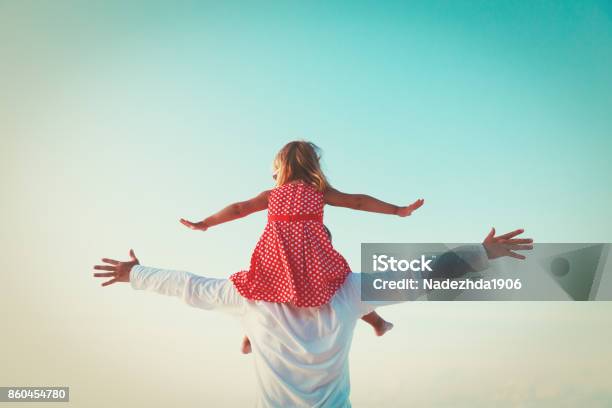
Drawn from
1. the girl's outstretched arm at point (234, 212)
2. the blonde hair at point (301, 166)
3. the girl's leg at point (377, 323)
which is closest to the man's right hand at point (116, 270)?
the girl's outstretched arm at point (234, 212)

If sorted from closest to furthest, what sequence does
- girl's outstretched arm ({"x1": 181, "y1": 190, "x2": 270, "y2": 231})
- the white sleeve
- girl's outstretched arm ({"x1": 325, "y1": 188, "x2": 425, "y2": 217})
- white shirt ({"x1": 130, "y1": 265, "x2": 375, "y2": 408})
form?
white shirt ({"x1": 130, "y1": 265, "x2": 375, "y2": 408}) < the white sleeve < girl's outstretched arm ({"x1": 325, "y1": 188, "x2": 425, "y2": 217}) < girl's outstretched arm ({"x1": 181, "y1": 190, "x2": 270, "y2": 231})

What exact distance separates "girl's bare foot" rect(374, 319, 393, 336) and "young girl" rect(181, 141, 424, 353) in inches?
29.6

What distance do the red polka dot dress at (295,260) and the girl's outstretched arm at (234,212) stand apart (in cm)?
22

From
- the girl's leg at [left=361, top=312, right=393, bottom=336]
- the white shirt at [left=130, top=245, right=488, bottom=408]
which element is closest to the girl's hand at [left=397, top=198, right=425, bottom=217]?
the white shirt at [left=130, top=245, right=488, bottom=408]

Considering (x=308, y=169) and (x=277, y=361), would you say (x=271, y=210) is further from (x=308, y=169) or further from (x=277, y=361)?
(x=277, y=361)

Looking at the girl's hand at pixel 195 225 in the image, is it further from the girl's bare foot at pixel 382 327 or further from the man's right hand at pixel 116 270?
the girl's bare foot at pixel 382 327

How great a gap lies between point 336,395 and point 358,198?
1.57m

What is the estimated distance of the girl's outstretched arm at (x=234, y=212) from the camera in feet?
17.1

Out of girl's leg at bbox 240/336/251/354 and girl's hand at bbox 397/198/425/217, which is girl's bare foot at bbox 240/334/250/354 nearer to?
girl's leg at bbox 240/336/251/354

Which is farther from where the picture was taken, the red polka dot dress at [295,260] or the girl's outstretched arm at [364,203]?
the girl's outstretched arm at [364,203]

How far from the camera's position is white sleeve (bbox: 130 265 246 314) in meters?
4.88

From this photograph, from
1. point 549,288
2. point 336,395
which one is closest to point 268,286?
point 336,395

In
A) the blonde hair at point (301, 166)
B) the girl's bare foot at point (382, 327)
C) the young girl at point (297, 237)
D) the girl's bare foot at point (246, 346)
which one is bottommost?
the girl's bare foot at point (246, 346)

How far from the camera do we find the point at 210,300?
489 cm
